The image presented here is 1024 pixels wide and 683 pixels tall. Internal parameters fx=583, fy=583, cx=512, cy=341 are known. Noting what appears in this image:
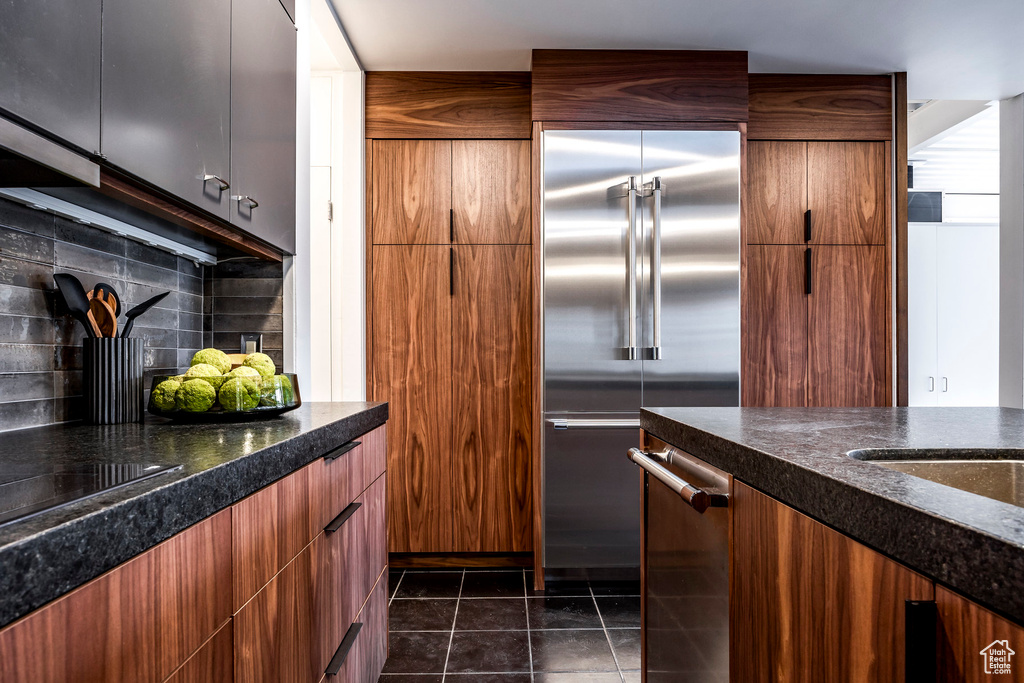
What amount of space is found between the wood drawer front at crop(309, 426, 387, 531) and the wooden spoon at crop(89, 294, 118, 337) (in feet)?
2.06

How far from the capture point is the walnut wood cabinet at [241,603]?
0.54 metres

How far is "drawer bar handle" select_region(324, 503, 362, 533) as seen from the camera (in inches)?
52.2

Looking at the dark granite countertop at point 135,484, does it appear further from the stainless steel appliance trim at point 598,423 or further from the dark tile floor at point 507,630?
the stainless steel appliance trim at point 598,423

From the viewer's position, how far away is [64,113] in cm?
92

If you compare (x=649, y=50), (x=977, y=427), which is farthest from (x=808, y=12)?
(x=977, y=427)

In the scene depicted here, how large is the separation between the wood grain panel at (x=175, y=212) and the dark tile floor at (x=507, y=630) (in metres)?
1.49

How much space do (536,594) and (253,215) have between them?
205 centimetres

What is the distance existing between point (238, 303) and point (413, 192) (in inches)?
49.6

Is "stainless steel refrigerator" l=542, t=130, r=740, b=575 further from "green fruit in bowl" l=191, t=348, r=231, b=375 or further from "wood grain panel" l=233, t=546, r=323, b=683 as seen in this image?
"wood grain panel" l=233, t=546, r=323, b=683

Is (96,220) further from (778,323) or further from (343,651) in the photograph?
(778,323)

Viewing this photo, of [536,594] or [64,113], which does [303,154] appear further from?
[536,594]

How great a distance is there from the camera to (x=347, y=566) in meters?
1.47

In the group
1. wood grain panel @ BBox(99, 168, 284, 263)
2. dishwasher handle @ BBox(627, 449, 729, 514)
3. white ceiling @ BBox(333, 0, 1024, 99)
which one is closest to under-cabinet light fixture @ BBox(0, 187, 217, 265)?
wood grain panel @ BBox(99, 168, 284, 263)

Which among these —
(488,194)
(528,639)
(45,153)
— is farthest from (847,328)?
(45,153)
